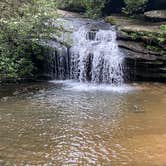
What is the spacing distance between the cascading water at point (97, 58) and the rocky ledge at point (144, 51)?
0.39m

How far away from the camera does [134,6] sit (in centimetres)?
1962

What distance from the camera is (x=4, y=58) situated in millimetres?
13844

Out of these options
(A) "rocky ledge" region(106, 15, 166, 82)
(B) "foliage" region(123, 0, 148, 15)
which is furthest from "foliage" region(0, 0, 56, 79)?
(B) "foliage" region(123, 0, 148, 15)

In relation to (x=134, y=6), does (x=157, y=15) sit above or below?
below

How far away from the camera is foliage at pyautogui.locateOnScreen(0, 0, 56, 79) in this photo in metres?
14.2

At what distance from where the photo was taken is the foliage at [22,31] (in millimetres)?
14211

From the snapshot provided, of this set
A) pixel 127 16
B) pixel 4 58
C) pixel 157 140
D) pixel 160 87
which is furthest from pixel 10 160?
pixel 127 16

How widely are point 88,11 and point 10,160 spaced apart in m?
14.0

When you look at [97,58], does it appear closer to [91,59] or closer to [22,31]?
[91,59]

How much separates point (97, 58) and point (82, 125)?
242 inches

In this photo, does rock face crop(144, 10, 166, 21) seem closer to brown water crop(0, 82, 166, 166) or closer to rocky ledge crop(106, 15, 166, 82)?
rocky ledge crop(106, 15, 166, 82)

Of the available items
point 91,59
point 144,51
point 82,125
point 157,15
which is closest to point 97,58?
point 91,59

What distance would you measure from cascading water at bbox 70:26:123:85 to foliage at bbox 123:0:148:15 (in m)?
3.47

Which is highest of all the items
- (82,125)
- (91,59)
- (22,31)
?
(22,31)
